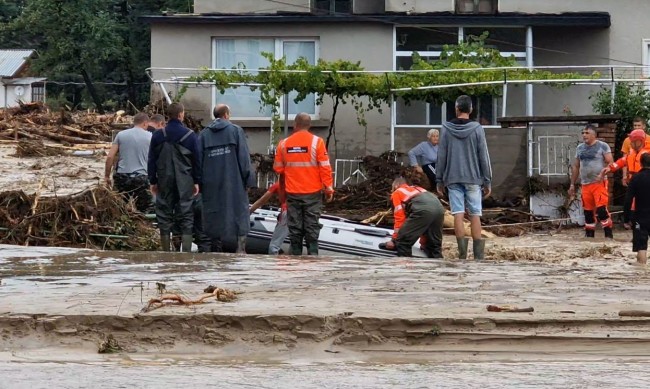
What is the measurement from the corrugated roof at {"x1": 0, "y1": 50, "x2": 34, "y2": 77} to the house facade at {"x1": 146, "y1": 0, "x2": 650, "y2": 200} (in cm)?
3086

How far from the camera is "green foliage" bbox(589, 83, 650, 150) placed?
68.8 ft

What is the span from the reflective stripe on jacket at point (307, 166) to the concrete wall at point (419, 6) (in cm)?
1295

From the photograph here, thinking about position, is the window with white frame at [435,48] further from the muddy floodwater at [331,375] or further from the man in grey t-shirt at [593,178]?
the muddy floodwater at [331,375]

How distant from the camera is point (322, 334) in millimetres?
8164

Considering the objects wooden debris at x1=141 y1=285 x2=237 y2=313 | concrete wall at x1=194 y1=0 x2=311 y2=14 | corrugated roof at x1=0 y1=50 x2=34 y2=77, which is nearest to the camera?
wooden debris at x1=141 y1=285 x2=237 y2=313

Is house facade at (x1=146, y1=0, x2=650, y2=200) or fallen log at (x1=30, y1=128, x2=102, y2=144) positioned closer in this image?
fallen log at (x1=30, y1=128, x2=102, y2=144)

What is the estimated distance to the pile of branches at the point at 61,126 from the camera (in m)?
24.2

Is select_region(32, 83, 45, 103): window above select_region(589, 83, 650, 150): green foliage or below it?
above

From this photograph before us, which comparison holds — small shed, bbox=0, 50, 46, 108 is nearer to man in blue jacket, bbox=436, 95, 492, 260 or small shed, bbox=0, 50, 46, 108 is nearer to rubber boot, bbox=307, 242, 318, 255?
rubber boot, bbox=307, 242, 318, 255

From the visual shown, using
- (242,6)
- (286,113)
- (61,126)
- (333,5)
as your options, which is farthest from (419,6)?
(61,126)

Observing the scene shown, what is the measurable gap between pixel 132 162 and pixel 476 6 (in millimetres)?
12791

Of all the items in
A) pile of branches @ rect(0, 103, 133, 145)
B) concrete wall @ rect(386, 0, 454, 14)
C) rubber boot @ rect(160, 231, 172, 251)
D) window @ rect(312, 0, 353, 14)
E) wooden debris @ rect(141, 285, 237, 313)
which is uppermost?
window @ rect(312, 0, 353, 14)

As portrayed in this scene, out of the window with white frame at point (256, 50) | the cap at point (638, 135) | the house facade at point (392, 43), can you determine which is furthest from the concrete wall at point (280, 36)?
the cap at point (638, 135)

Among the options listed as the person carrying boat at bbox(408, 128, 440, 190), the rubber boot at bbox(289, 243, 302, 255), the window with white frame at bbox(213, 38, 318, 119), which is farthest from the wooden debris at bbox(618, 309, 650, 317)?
the window with white frame at bbox(213, 38, 318, 119)
